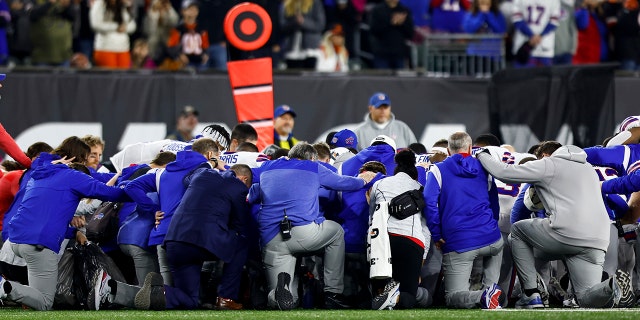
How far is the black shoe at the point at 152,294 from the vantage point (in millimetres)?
11531

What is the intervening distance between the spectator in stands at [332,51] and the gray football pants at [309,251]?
8.07 m

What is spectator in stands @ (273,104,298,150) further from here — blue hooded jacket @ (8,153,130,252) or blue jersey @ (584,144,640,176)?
blue hooded jacket @ (8,153,130,252)

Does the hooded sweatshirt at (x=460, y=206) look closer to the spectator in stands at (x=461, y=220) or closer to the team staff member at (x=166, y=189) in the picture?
the spectator in stands at (x=461, y=220)

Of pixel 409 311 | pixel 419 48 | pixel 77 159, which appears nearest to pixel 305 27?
pixel 419 48

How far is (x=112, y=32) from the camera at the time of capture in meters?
Result: 19.3

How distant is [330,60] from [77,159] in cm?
774

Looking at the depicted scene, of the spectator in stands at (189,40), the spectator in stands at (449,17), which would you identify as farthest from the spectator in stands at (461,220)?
the spectator in stands at (449,17)

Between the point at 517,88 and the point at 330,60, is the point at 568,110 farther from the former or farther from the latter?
the point at 330,60

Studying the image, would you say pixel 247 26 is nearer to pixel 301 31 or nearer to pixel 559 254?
pixel 301 31

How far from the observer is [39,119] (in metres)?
19.0

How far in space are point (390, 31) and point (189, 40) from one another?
9.62 feet

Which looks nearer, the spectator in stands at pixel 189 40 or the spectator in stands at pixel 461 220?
the spectator in stands at pixel 461 220

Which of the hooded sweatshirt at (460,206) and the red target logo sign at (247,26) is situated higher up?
the red target logo sign at (247,26)

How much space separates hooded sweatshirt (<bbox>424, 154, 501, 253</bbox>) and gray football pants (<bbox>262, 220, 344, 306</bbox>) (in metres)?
0.86
